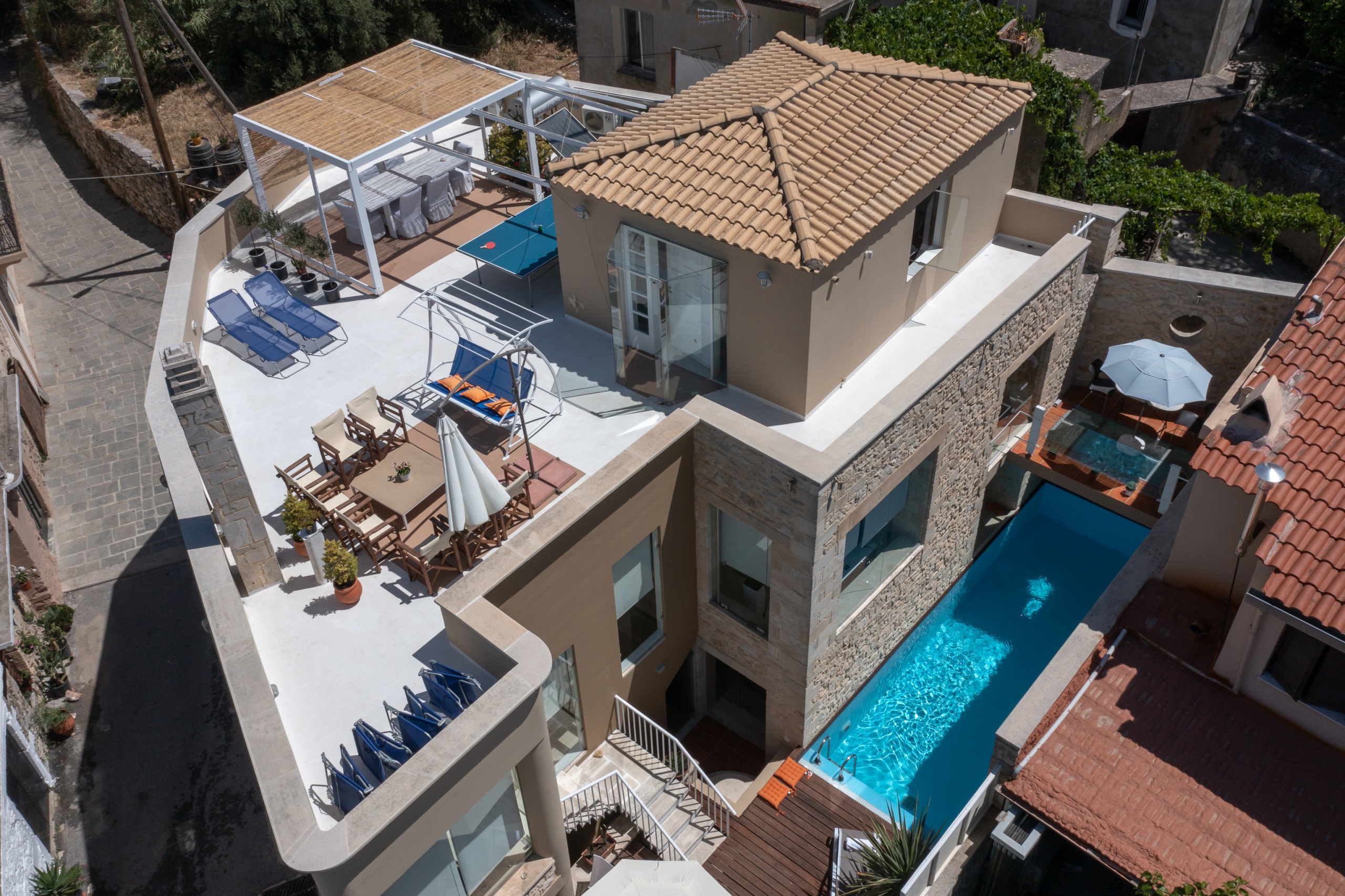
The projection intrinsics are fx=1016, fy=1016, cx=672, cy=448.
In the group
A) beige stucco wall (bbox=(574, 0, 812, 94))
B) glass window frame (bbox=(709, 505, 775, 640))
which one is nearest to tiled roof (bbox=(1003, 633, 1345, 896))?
glass window frame (bbox=(709, 505, 775, 640))

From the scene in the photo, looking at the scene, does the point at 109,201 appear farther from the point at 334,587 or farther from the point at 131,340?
the point at 334,587

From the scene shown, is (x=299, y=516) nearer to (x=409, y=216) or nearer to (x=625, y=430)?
(x=625, y=430)

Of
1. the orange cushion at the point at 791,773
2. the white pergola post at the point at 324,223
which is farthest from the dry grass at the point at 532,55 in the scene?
the orange cushion at the point at 791,773

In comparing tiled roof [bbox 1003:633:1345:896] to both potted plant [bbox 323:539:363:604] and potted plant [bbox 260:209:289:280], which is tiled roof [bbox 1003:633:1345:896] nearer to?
potted plant [bbox 323:539:363:604]

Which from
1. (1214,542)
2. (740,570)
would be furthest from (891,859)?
(1214,542)

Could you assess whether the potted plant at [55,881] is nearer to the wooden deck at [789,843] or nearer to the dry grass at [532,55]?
the wooden deck at [789,843]
